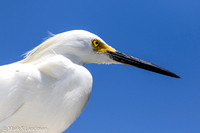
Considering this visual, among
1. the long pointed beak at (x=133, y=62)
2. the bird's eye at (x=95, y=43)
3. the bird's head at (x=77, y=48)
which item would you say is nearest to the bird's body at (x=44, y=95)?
the bird's head at (x=77, y=48)

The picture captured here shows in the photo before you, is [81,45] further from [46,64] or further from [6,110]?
[6,110]

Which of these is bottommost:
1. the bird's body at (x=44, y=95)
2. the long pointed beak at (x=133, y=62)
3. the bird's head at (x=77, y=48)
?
the bird's body at (x=44, y=95)

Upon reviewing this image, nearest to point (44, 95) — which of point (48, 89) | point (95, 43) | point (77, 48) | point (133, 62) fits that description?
point (48, 89)

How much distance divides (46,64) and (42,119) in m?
0.64

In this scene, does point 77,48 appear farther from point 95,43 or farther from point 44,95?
point 44,95

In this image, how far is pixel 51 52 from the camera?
10.4 feet

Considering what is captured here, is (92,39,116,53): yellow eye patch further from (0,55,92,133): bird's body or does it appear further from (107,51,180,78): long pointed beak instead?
(0,55,92,133): bird's body

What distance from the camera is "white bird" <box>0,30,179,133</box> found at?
2.69m

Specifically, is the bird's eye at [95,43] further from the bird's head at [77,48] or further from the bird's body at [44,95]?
the bird's body at [44,95]

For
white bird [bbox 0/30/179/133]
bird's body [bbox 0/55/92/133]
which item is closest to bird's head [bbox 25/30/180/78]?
white bird [bbox 0/30/179/133]

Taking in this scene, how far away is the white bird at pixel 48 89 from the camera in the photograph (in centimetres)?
269

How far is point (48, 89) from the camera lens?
9.16 feet

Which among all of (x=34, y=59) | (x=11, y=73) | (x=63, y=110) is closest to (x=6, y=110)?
(x=11, y=73)

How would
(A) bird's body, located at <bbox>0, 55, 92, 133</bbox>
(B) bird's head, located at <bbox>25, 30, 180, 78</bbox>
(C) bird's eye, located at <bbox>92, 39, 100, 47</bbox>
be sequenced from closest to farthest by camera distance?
(A) bird's body, located at <bbox>0, 55, 92, 133</bbox> < (B) bird's head, located at <bbox>25, 30, 180, 78</bbox> < (C) bird's eye, located at <bbox>92, 39, 100, 47</bbox>
